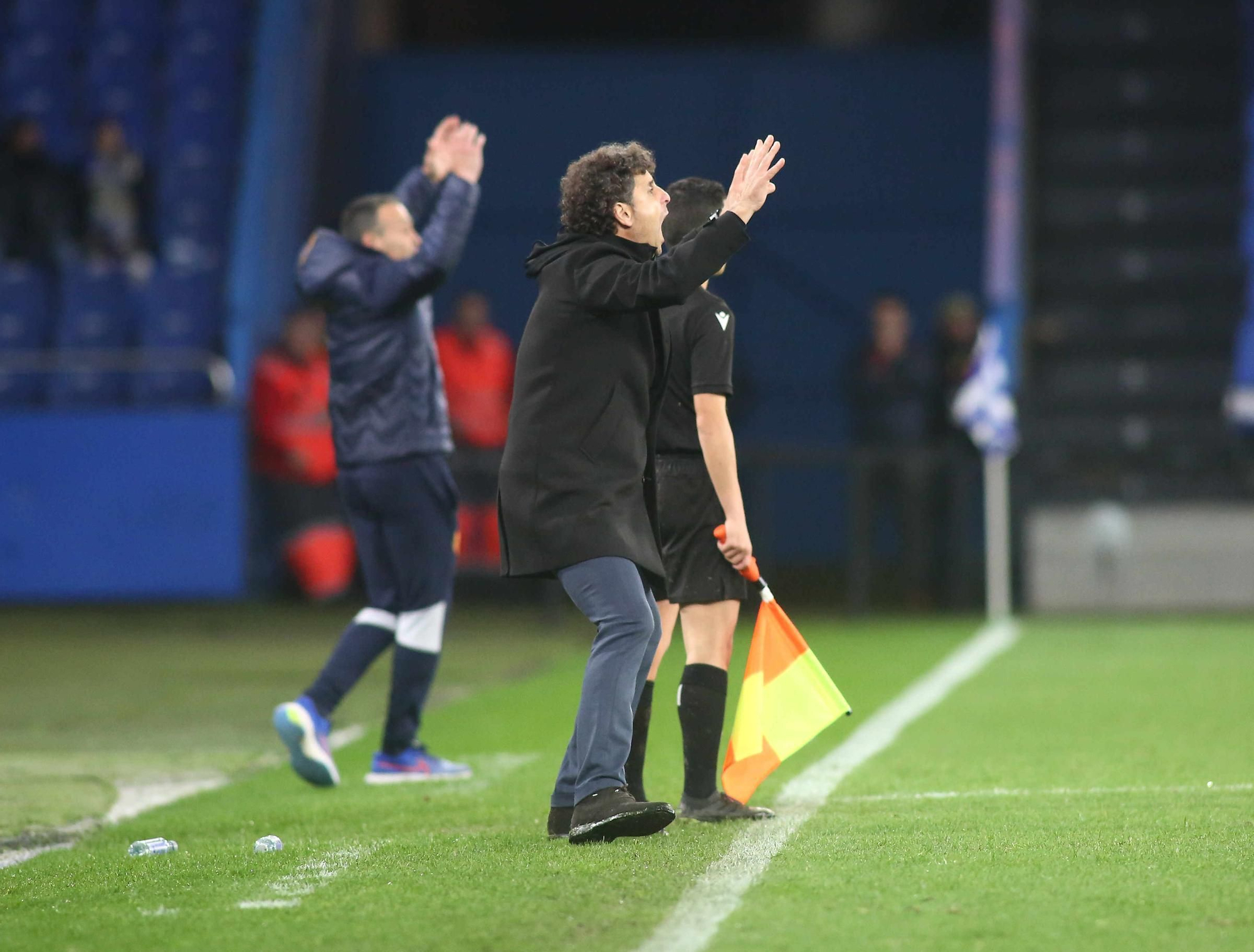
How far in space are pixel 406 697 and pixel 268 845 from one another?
5.46 ft

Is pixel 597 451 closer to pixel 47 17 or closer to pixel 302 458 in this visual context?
pixel 302 458

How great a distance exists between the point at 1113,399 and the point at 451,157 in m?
9.39

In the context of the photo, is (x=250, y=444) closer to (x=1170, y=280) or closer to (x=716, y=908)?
(x=1170, y=280)

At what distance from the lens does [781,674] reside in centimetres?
568

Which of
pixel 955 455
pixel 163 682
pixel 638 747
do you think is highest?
pixel 955 455

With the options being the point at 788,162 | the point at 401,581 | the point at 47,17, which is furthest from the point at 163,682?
the point at 788,162

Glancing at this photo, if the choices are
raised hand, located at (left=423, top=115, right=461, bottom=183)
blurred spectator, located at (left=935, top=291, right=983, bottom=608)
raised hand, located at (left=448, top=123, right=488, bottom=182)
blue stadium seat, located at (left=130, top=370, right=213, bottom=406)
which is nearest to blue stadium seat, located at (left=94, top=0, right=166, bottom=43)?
blue stadium seat, located at (left=130, top=370, right=213, bottom=406)

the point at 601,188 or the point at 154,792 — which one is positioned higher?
the point at 601,188

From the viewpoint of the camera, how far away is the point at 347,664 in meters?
6.96

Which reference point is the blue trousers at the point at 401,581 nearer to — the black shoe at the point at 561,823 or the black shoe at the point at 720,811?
the black shoe at the point at 720,811

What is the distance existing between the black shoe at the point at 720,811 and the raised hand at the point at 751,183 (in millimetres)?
1705

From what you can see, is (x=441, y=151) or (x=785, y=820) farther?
(x=441, y=151)

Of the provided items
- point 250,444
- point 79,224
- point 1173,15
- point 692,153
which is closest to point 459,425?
point 250,444

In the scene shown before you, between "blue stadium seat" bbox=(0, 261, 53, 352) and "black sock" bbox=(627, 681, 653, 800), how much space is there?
39.5 feet
